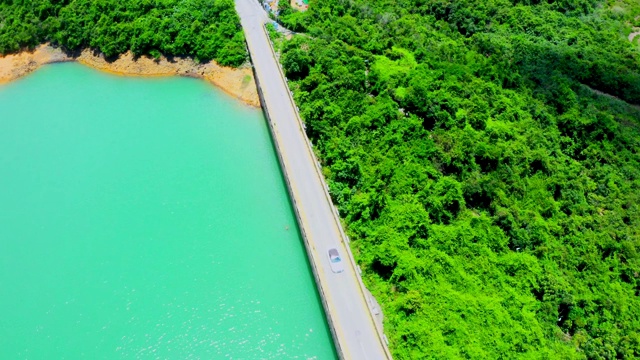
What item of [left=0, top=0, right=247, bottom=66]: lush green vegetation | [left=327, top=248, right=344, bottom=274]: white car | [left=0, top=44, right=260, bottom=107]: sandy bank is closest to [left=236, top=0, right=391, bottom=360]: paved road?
[left=327, top=248, right=344, bottom=274]: white car

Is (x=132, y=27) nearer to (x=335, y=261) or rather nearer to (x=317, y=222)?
(x=317, y=222)

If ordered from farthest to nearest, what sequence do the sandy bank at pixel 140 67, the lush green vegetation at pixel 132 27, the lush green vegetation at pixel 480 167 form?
the lush green vegetation at pixel 132 27, the sandy bank at pixel 140 67, the lush green vegetation at pixel 480 167

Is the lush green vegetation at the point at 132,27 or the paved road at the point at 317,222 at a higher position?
the lush green vegetation at the point at 132,27

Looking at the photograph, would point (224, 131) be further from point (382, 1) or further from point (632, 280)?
point (632, 280)

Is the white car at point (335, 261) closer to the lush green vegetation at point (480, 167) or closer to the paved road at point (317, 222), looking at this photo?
the paved road at point (317, 222)

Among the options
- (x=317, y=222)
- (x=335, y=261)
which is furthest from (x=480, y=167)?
(x=335, y=261)

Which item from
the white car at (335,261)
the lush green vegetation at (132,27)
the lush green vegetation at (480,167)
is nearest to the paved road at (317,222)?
the white car at (335,261)

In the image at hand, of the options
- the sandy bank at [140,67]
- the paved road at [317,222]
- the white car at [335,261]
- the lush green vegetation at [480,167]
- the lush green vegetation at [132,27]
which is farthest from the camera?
the lush green vegetation at [132,27]

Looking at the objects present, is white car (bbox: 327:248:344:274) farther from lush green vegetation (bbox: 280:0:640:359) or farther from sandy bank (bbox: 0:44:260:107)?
sandy bank (bbox: 0:44:260:107)
